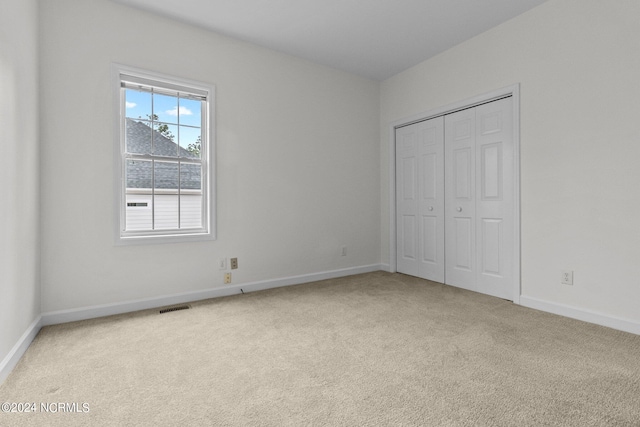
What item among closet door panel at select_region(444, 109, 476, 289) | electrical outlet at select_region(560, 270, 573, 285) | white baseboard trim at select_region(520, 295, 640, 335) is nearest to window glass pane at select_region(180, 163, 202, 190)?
closet door panel at select_region(444, 109, 476, 289)

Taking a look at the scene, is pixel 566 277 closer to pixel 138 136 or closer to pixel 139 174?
pixel 139 174

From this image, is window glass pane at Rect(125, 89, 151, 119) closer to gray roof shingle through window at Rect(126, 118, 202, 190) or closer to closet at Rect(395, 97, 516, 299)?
gray roof shingle through window at Rect(126, 118, 202, 190)

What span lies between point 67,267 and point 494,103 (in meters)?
4.29

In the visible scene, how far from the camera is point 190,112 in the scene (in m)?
3.37

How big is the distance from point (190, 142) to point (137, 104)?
22.3 inches

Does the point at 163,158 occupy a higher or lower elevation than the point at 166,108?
A: lower

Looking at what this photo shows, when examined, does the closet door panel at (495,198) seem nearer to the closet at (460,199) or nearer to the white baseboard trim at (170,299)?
the closet at (460,199)

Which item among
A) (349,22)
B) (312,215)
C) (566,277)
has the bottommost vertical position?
(566,277)

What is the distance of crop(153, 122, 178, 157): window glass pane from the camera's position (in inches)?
125

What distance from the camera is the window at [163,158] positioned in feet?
9.92

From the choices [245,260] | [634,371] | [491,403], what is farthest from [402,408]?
[245,260]

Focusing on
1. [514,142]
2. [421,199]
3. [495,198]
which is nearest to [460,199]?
[495,198]

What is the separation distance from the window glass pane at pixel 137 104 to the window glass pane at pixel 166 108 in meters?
0.06

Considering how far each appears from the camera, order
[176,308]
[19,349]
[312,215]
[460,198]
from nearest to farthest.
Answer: [19,349]
[176,308]
[460,198]
[312,215]
